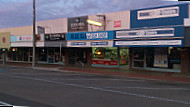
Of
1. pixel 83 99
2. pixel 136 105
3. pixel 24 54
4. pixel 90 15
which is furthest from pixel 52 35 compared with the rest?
pixel 136 105

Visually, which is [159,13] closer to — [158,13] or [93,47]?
[158,13]

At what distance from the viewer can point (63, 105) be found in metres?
6.39

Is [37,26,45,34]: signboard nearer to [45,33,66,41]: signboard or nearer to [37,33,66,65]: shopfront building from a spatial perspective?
[37,33,66,65]: shopfront building

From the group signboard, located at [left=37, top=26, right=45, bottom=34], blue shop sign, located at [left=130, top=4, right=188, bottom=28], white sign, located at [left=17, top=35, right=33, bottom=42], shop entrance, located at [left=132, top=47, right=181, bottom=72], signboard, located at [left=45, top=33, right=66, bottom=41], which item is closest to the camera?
blue shop sign, located at [left=130, top=4, right=188, bottom=28]

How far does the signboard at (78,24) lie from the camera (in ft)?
68.1

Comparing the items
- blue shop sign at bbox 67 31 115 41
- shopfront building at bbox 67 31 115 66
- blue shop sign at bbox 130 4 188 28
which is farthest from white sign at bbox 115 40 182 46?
blue shop sign at bbox 130 4 188 28

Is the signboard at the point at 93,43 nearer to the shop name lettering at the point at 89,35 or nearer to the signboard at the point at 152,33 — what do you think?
the shop name lettering at the point at 89,35

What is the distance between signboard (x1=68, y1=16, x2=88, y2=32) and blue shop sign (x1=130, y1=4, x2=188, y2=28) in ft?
19.1

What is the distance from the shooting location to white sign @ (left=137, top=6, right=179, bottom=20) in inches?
591

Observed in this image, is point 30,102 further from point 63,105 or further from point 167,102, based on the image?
point 167,102

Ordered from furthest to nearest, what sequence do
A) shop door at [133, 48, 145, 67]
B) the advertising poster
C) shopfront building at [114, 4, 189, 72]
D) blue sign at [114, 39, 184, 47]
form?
shop door at [133, 48, 145, 67] → the advertising poster → shopfront building at [114, 4, 189, 72] → blue sign at [114, 39, 184, 47]

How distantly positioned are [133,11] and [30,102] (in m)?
13.6

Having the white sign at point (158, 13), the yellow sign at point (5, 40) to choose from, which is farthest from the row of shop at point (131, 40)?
the yellow sign at point (5, 40)

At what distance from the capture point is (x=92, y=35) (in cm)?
1817
